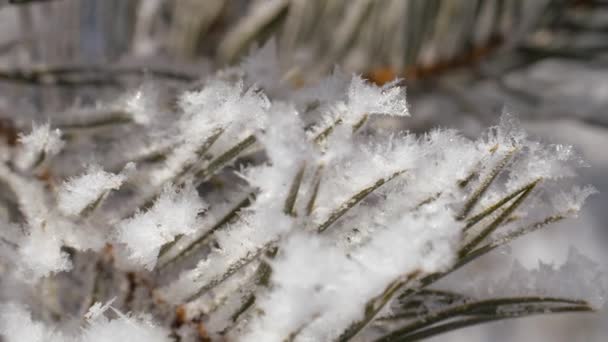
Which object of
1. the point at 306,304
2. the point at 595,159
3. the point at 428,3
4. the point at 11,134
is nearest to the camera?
the point at 306,304

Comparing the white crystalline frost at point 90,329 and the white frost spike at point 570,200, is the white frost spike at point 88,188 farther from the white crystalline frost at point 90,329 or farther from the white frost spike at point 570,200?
the white frost spike at point 570,200

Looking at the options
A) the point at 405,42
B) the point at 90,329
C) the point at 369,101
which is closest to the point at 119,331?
the point at 90,329

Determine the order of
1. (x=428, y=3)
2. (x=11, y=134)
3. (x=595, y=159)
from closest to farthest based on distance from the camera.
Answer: (x=11, y=134), (x=428, y=3), (x=595, y=159)

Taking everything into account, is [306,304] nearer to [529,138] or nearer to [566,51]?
[529,138]

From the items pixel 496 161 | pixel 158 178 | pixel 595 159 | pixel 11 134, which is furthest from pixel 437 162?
pixel 595 159

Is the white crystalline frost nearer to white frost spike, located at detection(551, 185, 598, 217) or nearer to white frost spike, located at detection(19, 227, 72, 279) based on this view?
white frost spike, located at detection(19, 227, 72, 279)

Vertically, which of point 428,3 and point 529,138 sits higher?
point 428,3

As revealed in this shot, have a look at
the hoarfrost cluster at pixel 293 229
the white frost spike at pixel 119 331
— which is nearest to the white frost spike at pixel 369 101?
the hoarfrost cluster at pixel 293 229
